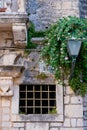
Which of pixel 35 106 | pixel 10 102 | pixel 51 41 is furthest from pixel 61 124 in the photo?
pixel 51 41

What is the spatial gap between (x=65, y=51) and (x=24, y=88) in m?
1.20

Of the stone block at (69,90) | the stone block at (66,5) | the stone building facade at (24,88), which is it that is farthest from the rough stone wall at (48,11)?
the stone block at (69,90)

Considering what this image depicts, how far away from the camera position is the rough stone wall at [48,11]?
25.4 ft

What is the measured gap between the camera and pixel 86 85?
7059mm

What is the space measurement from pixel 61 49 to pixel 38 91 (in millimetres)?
1062

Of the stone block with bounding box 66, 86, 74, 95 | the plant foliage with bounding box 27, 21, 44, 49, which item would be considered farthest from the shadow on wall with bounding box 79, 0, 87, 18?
the stone block with bounding box 66, 86, 74, 95

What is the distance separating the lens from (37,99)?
23.4 feet

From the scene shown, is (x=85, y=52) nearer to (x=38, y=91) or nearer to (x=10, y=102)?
(x=38, y=91)

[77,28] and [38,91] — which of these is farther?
[38,91]

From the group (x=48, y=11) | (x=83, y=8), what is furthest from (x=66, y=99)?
(x=83, y=8)

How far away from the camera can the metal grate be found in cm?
A: 709

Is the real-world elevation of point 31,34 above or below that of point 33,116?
above

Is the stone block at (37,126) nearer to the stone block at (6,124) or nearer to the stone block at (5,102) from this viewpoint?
the stone block at (6,124)

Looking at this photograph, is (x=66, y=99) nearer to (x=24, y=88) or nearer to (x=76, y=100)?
(x=76, y=100)
